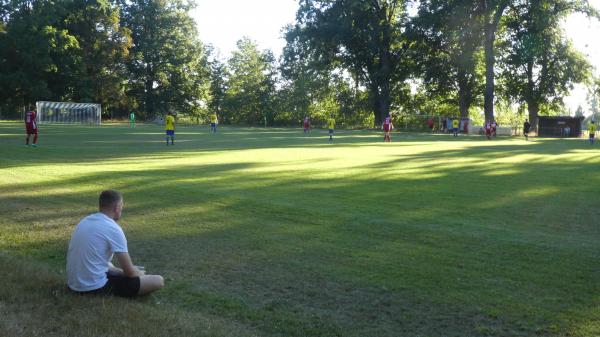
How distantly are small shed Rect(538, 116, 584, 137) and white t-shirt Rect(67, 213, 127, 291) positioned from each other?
5880cm

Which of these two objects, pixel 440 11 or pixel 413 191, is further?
pixel 440 11

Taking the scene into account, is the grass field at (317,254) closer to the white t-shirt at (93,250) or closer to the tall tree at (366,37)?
the white t-shirt at (93,250)

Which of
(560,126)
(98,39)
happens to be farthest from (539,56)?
(98,39)

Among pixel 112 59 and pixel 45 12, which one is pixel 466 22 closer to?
pixel 112 59

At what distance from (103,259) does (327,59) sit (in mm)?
66686

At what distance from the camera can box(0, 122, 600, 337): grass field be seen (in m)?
5.18

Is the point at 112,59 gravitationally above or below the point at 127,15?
below

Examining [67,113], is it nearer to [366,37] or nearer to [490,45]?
[366,37]

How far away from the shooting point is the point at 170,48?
267 feet

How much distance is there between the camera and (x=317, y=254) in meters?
7.51

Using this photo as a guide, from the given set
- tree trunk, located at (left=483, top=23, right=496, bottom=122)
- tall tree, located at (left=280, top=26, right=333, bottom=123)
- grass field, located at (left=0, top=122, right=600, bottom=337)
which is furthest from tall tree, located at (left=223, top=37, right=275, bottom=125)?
grass field, located at (left=0, top=122, right=600, bottom=337)

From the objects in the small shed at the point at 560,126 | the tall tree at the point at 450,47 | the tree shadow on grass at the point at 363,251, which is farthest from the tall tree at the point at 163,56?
the tree shadow on grass at the point at 363,251

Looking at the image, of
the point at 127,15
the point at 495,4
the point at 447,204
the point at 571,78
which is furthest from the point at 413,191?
the point at 127,15

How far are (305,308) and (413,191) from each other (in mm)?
8061
